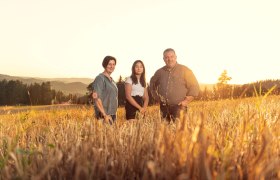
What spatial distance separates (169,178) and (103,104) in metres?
5.92

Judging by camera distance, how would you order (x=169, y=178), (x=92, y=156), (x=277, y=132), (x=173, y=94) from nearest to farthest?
(x=169, y=178) → (x=92, y=156) → (x=277, y=132) → (x=173, y=94)

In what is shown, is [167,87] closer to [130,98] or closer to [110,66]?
[130,98]

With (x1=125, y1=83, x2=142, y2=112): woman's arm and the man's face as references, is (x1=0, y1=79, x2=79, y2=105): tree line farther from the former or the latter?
the man's face

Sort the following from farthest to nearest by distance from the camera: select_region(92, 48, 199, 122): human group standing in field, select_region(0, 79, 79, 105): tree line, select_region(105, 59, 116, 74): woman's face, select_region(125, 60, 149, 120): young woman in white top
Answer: select_region(0, 79, 79, 105): tree line → select_region(125, 60, 149, 120): young woman in white top → select_region(92, 48, 199, 122): human group standing in field → select_region(105, 59, 116, 74): woman's face

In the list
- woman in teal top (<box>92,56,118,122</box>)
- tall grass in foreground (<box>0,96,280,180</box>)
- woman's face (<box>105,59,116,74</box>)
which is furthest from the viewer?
woman's face (<box>105,59,116,74</box>)

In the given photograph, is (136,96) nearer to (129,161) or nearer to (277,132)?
(277,132)

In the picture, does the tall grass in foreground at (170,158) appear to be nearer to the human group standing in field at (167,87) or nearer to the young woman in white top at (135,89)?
the human group standing in field at (167,87)

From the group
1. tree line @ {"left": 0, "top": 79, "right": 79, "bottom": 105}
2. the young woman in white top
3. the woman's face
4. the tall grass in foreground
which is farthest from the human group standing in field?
tree line @ {"left": 0, "top": 79, "right": 79, "bottom": 105}

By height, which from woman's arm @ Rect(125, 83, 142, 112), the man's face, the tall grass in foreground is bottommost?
the tall grass in foreground

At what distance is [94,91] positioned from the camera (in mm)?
7332

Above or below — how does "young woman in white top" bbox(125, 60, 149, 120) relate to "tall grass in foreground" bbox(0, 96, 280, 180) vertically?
above

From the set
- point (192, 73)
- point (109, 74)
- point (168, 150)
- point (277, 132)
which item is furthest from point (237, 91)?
point (168, 150)

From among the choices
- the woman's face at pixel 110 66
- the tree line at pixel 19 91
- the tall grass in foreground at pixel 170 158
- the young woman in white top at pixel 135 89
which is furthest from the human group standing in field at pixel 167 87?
the tree line at pixel 19 91

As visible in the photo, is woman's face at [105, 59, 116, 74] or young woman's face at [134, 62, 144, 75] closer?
woman's face at [105, 59, 116, 74]
